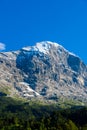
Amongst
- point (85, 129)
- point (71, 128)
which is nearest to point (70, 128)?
point (71, 128)

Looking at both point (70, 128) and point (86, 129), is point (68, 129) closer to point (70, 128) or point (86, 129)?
point (70, 128)

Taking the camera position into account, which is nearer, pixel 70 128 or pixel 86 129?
pixel 86 129

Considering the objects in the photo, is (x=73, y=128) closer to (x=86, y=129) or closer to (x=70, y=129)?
(x=70, y=129)

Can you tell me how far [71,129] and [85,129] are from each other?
41.8 feet

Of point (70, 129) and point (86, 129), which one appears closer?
point (86, 129)

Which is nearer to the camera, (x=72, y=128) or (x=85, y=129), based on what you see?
(x=85, y=129)

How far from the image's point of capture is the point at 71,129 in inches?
7751

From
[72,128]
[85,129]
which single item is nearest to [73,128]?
[72,128]

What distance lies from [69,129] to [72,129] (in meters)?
2.86

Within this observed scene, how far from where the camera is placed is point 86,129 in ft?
608

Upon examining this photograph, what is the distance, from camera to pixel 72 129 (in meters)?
196

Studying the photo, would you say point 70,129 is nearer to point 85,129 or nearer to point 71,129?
point 71,129

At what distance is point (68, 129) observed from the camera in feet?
654

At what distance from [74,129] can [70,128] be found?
12.9ft
